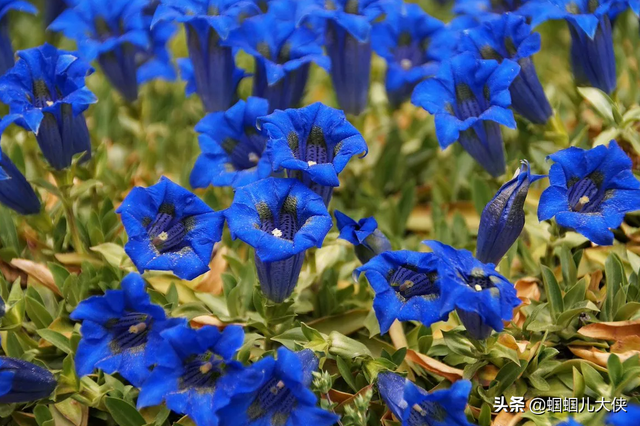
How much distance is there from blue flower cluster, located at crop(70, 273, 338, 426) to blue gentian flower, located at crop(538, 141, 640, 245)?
0.74m

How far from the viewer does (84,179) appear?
2424mm

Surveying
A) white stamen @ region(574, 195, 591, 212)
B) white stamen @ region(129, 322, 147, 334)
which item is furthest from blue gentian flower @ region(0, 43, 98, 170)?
white stamen @ region(574, 195, 591, 212)

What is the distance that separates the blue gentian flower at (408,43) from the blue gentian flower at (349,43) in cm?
13

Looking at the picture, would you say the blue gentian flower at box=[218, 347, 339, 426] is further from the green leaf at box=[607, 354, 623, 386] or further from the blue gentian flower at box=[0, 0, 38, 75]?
the blue gentian flower at box=[0, 0, 38, 75]

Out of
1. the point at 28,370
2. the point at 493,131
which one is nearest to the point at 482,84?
the point at 493,131

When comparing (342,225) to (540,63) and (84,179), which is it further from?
(540,63)

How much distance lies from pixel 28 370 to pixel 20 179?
0.62 meters

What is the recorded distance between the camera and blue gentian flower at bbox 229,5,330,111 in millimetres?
2283

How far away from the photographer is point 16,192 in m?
2.15

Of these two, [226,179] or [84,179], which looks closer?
[226,179]

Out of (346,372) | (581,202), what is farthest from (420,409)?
(581,202)

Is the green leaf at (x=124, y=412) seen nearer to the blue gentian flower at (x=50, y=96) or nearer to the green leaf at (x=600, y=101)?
the blue gentian flower at (x=50, y=96)

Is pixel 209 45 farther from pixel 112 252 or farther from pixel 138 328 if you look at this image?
pixel 138 328

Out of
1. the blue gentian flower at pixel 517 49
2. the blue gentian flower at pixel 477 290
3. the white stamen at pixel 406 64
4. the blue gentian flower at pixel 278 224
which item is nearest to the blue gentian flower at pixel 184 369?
the blue gentian flower at pixel 278 224
